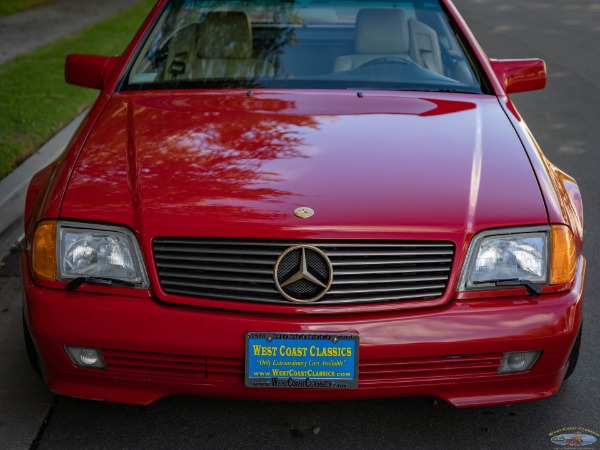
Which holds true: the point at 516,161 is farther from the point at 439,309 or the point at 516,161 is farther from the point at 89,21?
the point at 89,21

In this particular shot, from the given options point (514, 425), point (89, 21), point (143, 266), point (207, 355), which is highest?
point (143, 266)

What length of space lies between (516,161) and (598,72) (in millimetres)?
7977

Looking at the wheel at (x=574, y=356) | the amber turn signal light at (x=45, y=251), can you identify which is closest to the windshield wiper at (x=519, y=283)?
the wheel at (x=574, y=356)

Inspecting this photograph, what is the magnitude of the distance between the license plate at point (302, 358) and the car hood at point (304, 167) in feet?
1.02

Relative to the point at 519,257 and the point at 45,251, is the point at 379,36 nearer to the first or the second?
the point at 519,257

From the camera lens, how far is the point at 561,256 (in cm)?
320

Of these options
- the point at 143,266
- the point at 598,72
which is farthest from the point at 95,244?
the point at 598,72

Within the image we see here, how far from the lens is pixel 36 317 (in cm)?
313

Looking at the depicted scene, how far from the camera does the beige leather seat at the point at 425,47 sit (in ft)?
14.9

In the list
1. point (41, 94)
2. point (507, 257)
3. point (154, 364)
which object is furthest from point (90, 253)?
point (41, 94)

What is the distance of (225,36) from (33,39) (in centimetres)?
843

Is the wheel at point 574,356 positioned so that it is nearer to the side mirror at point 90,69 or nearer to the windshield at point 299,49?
the windshield at point 299,49

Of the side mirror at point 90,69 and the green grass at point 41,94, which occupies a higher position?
the side mirror at point 90,69

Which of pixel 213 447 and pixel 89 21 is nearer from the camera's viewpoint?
pixel 213 447
